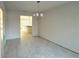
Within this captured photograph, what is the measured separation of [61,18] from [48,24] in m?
2.02

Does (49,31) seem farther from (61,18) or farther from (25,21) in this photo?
(25,21)

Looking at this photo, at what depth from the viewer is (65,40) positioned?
553 cm

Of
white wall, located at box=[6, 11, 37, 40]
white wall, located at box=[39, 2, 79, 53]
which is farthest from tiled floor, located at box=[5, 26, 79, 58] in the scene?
white wall, located at box=[6, 11, 37, 40]

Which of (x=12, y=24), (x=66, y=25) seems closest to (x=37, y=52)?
(x=66, y=25)

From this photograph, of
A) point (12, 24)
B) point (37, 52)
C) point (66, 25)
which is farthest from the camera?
point (12, 24)

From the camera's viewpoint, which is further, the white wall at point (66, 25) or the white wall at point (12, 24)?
the white wall at point (12, 24)

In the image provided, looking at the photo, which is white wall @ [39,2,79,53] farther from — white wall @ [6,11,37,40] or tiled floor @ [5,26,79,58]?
white wall @ [6,11,37,40]

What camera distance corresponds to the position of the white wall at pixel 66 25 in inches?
185

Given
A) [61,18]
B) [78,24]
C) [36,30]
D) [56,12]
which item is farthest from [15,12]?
[78,24]

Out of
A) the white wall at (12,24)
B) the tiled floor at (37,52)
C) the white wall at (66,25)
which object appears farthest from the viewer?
the white wall at (12,24)

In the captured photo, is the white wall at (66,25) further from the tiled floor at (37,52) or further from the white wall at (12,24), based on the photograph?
the white wall at (12,24)

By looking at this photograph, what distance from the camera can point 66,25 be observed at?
5.39 metres

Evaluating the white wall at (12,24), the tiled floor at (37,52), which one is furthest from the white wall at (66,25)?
the white wall at (12,24)

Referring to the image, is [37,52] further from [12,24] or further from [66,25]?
[12,24]
